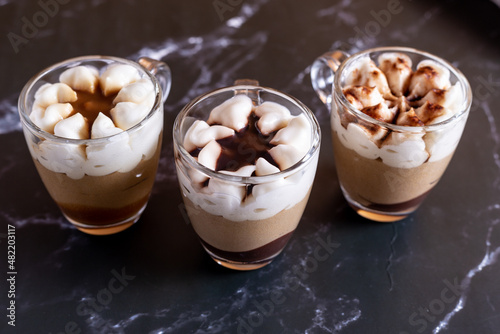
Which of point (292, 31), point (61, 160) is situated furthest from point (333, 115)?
point (292, 31)

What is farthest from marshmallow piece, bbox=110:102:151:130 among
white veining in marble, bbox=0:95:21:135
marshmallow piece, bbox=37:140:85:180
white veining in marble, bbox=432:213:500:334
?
white veining in marble, bbox=432:213:500:334

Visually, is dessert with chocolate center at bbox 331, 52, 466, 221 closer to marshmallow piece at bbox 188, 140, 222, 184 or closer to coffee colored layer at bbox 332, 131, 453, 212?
coffee colored layer at bbox 332, 131, 453, 212

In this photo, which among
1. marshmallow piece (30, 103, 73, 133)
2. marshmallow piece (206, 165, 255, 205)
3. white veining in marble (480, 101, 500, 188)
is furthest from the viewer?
white veining in marble (480, 101, 500, 188)

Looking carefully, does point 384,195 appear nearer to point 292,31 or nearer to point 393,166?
point 393,166

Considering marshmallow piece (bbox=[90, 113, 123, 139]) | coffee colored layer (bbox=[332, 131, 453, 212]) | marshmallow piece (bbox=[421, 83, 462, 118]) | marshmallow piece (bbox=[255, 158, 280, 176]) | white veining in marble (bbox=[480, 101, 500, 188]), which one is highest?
marshmallow piece (bbox=[90, 113, 123, 139])

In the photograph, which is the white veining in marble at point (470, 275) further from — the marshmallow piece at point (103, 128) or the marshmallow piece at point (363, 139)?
the marshmallow piece at point (103, 128)

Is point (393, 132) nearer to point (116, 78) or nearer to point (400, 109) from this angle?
point (400, 109)

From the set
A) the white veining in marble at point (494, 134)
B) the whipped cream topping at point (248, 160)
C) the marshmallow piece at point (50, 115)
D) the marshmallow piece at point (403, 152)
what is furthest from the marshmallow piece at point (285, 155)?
the white veining in marble at point (494, 134)

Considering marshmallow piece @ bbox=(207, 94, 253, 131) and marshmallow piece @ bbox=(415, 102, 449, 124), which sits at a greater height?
marshmallow piece @ bbox=(207, 94, 253, 131)
